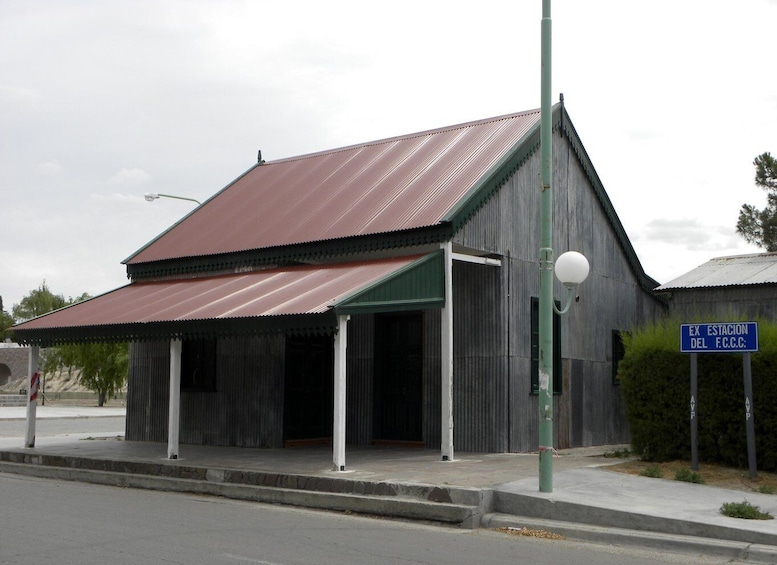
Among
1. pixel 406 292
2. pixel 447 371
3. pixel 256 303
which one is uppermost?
pixel 406 292

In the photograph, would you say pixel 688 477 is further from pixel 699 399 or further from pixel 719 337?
pixel 719 337

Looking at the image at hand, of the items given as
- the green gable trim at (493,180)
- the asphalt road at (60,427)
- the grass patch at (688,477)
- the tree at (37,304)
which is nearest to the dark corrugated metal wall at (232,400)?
the green gable trim at (493,180)

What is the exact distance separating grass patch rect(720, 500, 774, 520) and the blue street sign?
9.21 feet

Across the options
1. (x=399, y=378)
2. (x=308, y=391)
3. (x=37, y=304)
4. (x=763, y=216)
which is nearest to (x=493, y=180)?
(x=399, y=378)

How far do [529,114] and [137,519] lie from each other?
1135cm

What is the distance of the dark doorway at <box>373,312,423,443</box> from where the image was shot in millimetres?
16703

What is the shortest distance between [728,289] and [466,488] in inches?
464

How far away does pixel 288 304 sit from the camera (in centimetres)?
1333

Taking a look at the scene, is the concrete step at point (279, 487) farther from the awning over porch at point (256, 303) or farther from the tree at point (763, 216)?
the tree at point (763, 216)

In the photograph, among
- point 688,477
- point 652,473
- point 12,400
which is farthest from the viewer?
point 12,400

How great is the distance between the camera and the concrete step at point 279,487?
415 inches

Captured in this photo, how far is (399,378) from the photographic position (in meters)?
17.0

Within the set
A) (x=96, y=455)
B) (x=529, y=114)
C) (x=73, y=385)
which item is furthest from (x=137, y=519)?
(x=73, y=385)

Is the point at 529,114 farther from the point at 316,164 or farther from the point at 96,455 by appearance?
the point at 96,455
